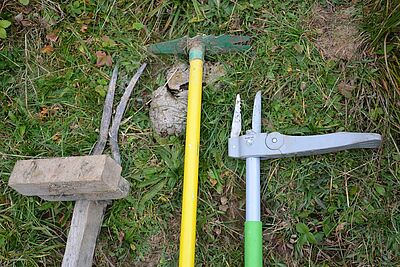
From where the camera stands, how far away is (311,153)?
2264mm

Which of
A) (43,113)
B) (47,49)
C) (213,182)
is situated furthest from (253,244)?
(47,49)

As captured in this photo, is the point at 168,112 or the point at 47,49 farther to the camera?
the point at 47,49

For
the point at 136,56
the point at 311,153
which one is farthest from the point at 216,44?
the point at 311,153

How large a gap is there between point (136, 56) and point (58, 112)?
0.44m

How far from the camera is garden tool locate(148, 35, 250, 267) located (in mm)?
2190

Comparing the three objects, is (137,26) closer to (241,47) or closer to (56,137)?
(241,47)

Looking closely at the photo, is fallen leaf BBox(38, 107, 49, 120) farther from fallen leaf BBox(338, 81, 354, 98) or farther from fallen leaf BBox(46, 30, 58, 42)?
fallen leaf BBox(338, 81, 354, 98)

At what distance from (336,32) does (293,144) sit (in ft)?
1.92

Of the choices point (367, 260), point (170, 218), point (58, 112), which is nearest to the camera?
point (367, 260)

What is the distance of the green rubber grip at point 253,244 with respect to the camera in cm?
210

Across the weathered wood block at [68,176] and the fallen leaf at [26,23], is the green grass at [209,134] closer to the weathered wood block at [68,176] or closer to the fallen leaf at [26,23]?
the fallen leaf at [26,23]

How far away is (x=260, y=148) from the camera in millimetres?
2244

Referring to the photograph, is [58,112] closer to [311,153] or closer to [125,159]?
[125,159]

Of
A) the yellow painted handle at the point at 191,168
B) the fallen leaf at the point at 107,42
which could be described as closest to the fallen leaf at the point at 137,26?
the fallen leaf at the point at 107,42
